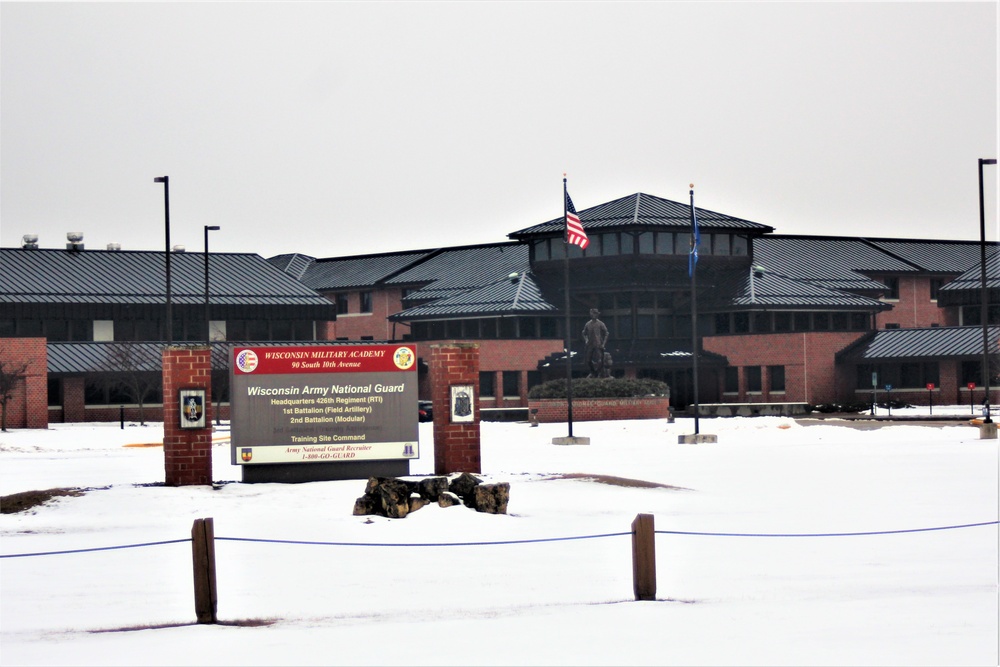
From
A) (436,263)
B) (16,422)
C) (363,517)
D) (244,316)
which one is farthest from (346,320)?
(363,517)

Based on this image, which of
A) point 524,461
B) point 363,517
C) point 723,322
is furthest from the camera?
point 723,322

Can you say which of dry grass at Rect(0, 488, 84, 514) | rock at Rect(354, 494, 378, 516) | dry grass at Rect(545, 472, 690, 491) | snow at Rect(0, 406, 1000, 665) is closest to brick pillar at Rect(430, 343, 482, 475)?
snow at Rect(0, 406, 1000, 665)

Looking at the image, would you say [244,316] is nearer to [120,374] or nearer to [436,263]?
[120,374]

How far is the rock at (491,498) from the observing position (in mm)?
22172

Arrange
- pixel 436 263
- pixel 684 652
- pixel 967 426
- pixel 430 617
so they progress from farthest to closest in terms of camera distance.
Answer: pixel 436 263 < pixel 967 426 < pixel 430 617 < pixel 684 652

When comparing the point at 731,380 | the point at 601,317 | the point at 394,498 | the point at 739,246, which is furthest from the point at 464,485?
the point at 739,246

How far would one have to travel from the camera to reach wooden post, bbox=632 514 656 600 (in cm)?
1440

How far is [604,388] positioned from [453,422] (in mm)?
31648

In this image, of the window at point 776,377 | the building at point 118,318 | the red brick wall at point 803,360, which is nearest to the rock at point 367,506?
the building at point 118,318

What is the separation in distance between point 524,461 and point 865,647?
912 inches

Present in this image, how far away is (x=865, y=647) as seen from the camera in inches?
489

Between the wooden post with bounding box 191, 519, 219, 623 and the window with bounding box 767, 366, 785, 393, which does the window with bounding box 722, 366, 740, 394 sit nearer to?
the window with bounding box 767, 366, 785, 393

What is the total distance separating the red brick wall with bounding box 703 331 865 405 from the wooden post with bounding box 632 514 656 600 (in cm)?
5895

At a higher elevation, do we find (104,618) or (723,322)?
(723,322)
